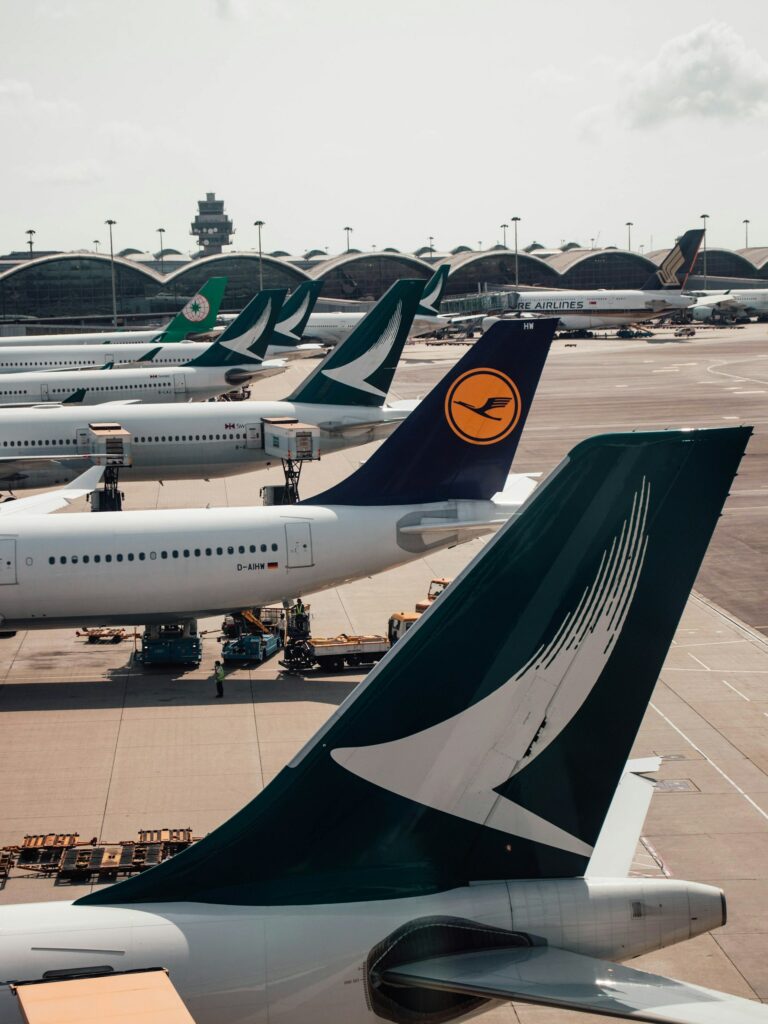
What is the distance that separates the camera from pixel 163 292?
174m

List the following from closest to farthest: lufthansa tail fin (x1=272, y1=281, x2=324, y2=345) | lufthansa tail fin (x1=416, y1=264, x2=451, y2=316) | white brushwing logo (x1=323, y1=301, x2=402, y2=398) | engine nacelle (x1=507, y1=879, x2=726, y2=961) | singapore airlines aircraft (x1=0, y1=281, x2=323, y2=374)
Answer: engine nacelle (x1=507, y1=879, x2=726, y2=961) < white brushwing logo (x1=323, y1=301, x2=402, y2=398) < singapore airlines aircraft (x1=0, y1=281, x2=323, y2=374) < lufthansa tail fin (x1=272, y1=281, x2=324, y2=345) < lufthansa tail fin (x1=416, y1=264, x2=451, y2=316)

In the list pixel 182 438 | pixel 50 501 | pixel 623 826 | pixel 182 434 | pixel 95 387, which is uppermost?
pixel 95 387

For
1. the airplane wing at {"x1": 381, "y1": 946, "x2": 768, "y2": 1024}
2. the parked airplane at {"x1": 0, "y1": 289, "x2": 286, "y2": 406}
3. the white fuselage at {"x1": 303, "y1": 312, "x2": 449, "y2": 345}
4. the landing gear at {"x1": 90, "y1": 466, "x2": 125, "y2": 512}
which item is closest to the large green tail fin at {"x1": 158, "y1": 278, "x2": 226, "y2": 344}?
the white fuselage at {"x1": 303, "y1": 312, "x2": 449, "y2": 345}

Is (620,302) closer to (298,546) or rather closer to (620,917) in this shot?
(298,546)

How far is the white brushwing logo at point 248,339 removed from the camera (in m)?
72.6

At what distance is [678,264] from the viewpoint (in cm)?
14888

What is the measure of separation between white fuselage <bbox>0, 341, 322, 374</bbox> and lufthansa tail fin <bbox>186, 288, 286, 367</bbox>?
39.5 ft

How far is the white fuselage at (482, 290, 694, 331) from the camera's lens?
147375 mm

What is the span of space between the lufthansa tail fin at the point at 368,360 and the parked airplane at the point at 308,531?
46.5ft

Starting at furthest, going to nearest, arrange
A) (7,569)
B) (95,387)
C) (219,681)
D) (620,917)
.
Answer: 1. (95,387)
2. (7,569)
3. (219,681)
4. (620,917)

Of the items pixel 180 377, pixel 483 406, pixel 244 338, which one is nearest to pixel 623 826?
pixel 483 406

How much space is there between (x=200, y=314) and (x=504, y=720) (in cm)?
9422

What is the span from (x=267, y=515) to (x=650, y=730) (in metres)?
10.7

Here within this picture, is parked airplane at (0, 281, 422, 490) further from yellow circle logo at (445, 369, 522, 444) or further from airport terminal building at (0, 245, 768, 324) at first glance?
airport terminal building at (0, 245, 768, 324)
